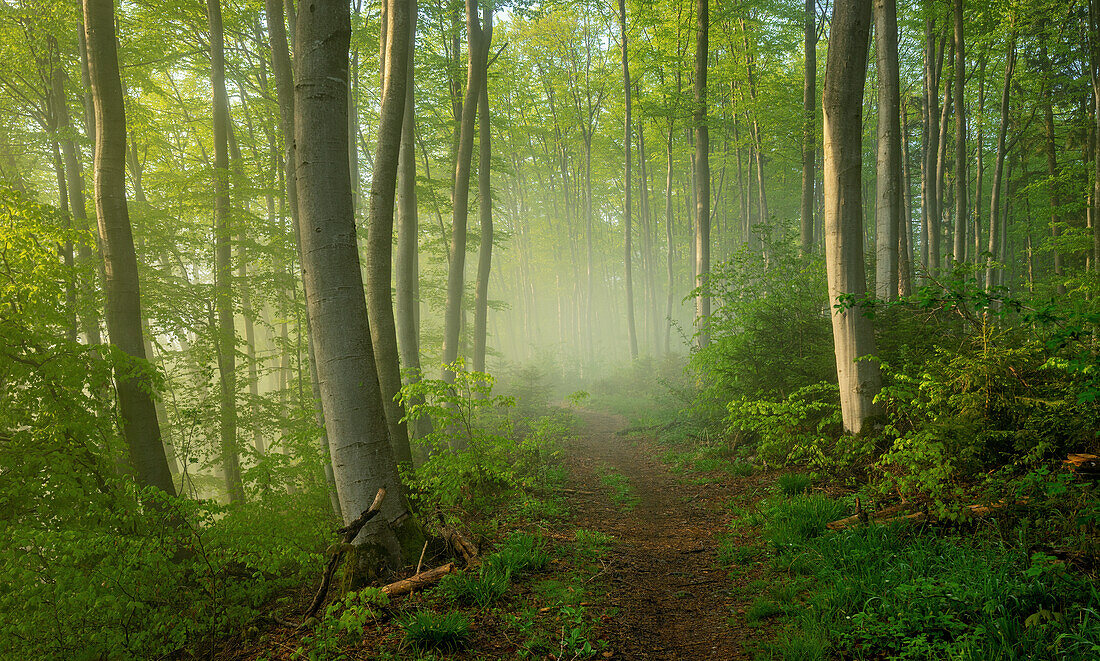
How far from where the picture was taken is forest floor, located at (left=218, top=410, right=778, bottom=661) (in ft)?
10.7

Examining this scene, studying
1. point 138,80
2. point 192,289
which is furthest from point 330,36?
point 138,80

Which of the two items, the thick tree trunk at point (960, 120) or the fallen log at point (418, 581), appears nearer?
the fallen log at point (418, 581)

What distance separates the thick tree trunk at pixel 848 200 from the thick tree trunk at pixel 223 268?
9833 mm

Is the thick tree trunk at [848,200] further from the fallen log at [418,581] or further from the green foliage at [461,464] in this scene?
the fallen log at [418,581]

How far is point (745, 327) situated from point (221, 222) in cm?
1049

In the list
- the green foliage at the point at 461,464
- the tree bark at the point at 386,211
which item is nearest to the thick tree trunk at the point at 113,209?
the tree bark at the point at 386,211

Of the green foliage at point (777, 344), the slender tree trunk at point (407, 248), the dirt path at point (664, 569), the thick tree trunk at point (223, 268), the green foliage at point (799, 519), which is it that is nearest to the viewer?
the dirt path at point (664, 569)

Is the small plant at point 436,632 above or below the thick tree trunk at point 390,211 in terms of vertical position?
below

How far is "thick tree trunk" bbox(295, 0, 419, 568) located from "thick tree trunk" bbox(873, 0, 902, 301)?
7.35 metres

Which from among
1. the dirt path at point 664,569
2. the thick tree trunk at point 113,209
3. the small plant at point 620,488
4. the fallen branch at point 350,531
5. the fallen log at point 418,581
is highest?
the thick tree trunk at point 113,209

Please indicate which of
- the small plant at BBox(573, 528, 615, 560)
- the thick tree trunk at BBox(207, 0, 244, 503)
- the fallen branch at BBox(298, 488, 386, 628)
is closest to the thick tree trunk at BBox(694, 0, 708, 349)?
the small plant at BBox(573, 528, 615, 560)

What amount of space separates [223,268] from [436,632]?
34.6 ft

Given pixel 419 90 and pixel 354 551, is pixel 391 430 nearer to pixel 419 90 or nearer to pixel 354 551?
pixel 354 551

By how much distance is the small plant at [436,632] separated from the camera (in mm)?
3150
